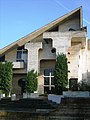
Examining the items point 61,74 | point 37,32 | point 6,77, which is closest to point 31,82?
point 6,77

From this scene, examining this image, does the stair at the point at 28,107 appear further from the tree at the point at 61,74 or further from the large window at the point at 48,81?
the large window at the point at 48,81

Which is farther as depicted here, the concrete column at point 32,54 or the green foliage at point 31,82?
the concrete column at point 32,54

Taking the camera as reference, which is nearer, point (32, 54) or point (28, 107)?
point (28, 107)

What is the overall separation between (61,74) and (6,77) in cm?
525

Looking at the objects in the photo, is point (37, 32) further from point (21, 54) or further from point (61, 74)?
point (61, 74)

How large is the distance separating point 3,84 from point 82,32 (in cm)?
886

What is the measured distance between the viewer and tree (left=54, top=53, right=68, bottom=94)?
22484 mm

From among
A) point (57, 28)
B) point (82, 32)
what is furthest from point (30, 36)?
point (82, 32)

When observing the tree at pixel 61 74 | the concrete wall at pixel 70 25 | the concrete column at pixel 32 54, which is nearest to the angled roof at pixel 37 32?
the concrete column at pixel 32 54

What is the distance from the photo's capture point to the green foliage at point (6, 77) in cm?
2383

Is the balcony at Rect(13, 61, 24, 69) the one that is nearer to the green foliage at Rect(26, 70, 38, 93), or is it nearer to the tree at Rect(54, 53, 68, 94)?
the green foliage at Rect(26, 70, 38, 93)

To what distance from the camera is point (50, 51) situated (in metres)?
25.6

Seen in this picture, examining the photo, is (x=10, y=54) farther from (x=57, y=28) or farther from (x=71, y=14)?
(x=71, y=14)

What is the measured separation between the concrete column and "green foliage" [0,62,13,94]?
1.84 m
